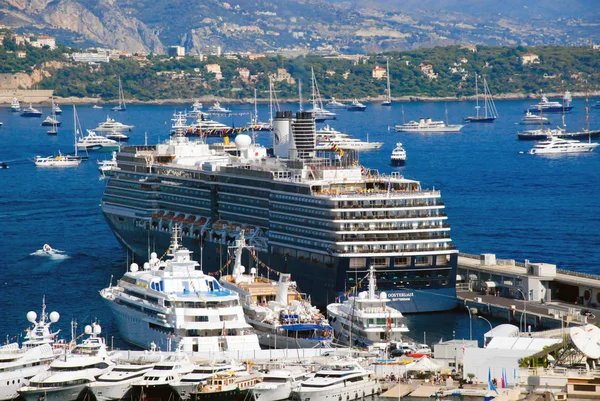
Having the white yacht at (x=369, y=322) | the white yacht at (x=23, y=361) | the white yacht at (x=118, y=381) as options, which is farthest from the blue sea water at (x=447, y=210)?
the white yacht at (x=118, y=381)

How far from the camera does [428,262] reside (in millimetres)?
67312

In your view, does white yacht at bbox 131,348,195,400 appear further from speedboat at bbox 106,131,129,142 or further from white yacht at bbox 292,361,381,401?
speedboat at bbox 106,131,129,142

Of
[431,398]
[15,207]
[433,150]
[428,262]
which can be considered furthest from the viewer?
[433,150]

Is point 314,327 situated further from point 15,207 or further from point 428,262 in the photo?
point 15,207

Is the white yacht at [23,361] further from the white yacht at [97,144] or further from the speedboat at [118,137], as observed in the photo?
the speedboat at [118,137]

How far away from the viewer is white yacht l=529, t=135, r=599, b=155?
164 metres

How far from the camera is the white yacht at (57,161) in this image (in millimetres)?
152250

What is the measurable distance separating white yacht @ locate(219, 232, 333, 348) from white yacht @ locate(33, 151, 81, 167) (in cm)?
9062

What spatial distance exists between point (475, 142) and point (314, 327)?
416 ft

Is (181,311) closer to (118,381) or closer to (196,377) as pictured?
(118,381)

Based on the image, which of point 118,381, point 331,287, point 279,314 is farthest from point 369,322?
point 118,381

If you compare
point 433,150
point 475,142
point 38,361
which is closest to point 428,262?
point 38,361

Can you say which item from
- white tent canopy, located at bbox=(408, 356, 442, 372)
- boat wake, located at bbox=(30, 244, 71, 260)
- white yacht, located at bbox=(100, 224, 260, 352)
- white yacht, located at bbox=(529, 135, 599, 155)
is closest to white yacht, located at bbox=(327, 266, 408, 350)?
white tent canopy, located at bbox=(408, 356, 442, 372)

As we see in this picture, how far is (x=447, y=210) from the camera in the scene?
106375mm
